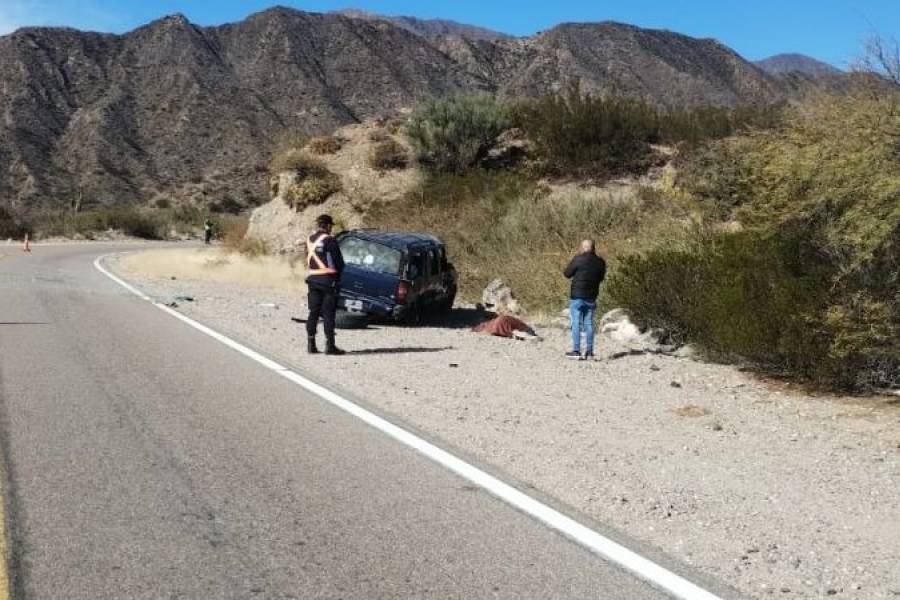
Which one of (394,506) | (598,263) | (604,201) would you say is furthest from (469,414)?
(604,201)

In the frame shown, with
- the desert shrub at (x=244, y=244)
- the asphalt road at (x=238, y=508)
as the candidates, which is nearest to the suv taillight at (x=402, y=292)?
the asphalt road at (x=238, y=508)

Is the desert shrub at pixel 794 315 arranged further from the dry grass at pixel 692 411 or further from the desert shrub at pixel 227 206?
the desert shrub at pixel 227 206

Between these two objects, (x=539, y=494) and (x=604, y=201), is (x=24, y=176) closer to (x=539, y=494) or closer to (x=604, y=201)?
(x=604, y=201)

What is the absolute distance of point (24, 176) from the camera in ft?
233

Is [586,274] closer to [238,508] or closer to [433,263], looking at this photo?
[433,263]

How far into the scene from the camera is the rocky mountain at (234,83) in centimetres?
7462

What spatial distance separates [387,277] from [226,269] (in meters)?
14.0

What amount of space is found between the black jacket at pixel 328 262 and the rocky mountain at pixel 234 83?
5684 centimetres

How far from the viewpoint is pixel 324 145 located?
3566 cm

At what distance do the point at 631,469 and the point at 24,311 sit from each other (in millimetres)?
12537

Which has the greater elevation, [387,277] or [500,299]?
[387,277]

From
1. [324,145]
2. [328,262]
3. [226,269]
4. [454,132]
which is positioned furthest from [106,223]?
[328,262]

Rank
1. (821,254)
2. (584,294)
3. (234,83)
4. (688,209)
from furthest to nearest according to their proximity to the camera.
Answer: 1. (234,83)
2. (688,209)
3. (584,294)
4. (821,254)

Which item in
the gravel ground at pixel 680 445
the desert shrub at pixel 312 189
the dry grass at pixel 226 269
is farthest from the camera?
the desert shrub at pixel 312 189
